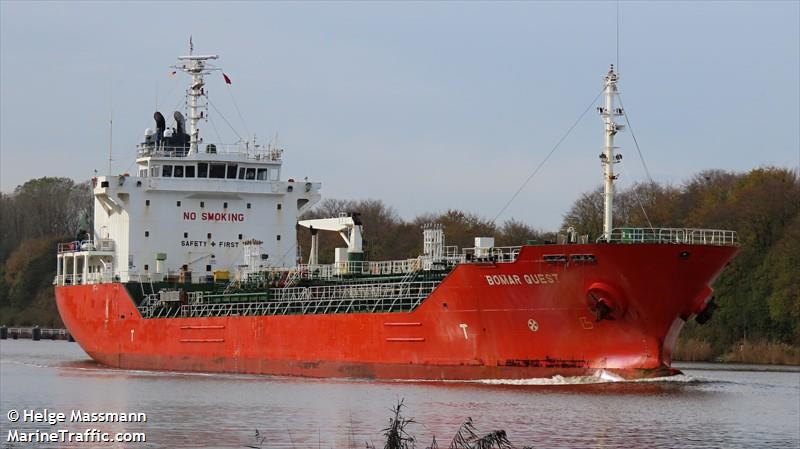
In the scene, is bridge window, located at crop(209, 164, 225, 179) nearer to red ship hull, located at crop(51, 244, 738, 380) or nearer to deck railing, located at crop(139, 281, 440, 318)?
deck railing, located at crop(139, 281, 440, 318)

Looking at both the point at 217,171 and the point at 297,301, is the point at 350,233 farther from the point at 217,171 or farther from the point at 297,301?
the point at 217,171

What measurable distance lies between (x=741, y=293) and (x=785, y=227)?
3.73 metres

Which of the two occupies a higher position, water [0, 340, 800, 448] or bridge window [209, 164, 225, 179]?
bridge window [209, 164, 225, 179]

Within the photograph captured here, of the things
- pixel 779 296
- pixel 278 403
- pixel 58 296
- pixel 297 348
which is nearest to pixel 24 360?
pixel 58 296

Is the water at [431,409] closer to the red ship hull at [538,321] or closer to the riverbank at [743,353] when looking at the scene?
the red ship hull at [538,321]

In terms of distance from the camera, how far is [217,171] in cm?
5050

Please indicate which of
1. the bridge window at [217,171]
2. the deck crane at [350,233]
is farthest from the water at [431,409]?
the bridge window at [217,171]

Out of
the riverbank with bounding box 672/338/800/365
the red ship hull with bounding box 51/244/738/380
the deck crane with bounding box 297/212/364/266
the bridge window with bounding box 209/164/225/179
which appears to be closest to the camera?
the red ship hull with bounding box 51/244/738/380

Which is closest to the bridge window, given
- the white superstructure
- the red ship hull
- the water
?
the white superstructure

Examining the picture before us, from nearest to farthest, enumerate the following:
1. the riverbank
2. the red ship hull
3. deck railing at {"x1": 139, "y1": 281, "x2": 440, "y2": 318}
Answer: the red ship hull
deck railing at {"x1": 139, "y1": 281, "x2": 440, "y2": 318}
the riverbank

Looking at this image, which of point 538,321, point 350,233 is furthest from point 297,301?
point 538,321

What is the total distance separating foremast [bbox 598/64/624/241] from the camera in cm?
3703

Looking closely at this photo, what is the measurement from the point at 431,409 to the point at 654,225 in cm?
3877

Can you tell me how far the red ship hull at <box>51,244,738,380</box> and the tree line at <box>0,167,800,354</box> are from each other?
2.59 meters
